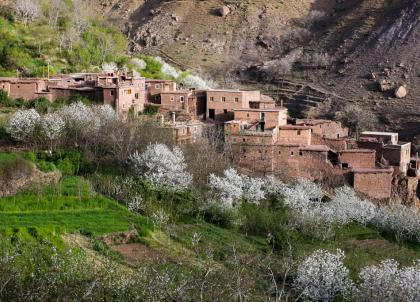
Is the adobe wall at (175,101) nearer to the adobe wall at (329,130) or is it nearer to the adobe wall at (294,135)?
the adobe wall at (294,135)

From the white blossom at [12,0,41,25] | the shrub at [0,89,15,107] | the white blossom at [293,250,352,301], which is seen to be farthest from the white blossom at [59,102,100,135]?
the white blossom at [12,0,41,25]

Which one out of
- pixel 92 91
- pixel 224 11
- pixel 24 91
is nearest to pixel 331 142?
pixel 92 91

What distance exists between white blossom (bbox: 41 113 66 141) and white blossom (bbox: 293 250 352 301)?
39.9ft

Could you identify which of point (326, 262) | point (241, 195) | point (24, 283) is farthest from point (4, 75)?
point (24, 283)

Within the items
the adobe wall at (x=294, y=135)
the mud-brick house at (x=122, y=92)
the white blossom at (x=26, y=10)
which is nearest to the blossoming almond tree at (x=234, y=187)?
the adobe wall at (x=294, y=135)

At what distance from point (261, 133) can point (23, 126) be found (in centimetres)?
1023

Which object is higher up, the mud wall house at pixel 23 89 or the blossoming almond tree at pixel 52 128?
the mud wall house at pixel 23 89

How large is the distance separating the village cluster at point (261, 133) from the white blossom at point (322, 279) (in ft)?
37.6

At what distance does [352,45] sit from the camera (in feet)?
190

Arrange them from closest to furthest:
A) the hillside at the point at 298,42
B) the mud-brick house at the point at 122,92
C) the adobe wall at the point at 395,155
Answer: the mud-brick house at the point at 122,92, the adobe wall at the point at 395,155, the hillside at the point at 298,42

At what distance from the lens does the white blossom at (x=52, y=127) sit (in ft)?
97.4

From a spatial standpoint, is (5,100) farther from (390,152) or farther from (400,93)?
(400,93)

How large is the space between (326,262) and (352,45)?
38143 mm

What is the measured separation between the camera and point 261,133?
33594mm
